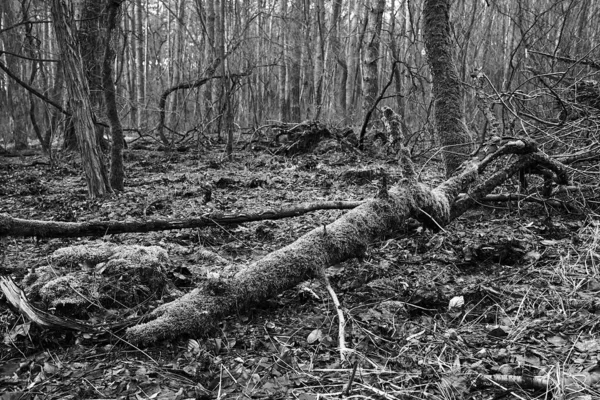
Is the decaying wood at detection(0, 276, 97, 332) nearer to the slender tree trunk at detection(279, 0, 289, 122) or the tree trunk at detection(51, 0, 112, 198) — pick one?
the tree trunk at detection(51, 0, 112, 198)

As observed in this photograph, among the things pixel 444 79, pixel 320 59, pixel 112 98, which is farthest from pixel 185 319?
pixel 320 59

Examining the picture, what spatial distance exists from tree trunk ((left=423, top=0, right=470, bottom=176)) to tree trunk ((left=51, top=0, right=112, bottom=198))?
4.07 metres

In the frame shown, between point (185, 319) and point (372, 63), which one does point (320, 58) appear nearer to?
point (372, 63)

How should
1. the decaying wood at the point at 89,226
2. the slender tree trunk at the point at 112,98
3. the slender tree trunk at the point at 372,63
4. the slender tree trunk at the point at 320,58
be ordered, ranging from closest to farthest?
the decaying wood at the point at 89,226, the slender tree trunk at the point at 112,98, the slender tree trunk at the point at 372,63, the slender tree trunk at the point at 320,58

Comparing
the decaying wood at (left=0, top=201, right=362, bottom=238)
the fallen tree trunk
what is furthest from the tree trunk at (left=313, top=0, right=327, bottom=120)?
the decaying wood at (left=0, top=201, right=362, bottom=238)

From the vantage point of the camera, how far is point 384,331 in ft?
7.99

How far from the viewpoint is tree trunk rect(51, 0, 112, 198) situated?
18.0ft

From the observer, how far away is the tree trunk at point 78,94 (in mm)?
5492

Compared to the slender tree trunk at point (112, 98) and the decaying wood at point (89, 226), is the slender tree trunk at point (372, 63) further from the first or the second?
the decaying wood at point (89, 226)

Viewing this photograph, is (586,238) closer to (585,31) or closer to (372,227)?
(372,227)

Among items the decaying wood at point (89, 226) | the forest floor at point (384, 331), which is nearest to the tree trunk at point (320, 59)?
the forest floor at point (384, 331)

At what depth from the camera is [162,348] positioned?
231cm

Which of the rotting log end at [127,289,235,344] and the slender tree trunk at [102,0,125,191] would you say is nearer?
the rotting log end at [127,289,235,344]

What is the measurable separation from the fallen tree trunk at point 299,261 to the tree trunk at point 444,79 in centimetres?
126
